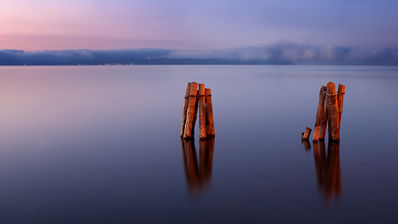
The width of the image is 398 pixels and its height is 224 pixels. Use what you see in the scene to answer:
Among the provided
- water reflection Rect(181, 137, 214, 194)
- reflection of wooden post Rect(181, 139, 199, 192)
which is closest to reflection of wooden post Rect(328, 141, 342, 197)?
water reflection Rect(181, 137, 214, 194)

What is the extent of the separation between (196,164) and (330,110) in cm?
454

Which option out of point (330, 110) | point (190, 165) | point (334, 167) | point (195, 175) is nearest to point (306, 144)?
point (330, 110)

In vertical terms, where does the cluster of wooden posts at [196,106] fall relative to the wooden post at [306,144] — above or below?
above

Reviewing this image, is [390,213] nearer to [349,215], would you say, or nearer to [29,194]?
[349,215]

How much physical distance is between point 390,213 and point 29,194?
727 cm

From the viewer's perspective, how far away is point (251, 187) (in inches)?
316

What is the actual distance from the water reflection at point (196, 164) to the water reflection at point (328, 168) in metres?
2.67

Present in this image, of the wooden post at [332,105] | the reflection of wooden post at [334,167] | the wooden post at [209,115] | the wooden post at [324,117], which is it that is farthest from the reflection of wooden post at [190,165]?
the wooden post at [332,105]

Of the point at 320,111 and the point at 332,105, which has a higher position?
the point at 332,105

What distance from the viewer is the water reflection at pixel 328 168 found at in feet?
25.5

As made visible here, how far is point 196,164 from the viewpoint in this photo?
978 centimetres

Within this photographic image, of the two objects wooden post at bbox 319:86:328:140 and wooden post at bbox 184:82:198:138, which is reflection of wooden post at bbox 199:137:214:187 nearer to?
wooden post at bbox 184:82:198:138

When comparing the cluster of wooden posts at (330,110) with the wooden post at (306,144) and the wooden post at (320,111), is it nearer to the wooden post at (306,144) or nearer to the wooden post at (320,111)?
the wooden post at (320,111)

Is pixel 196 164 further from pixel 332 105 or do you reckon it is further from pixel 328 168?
pixel 332 105
